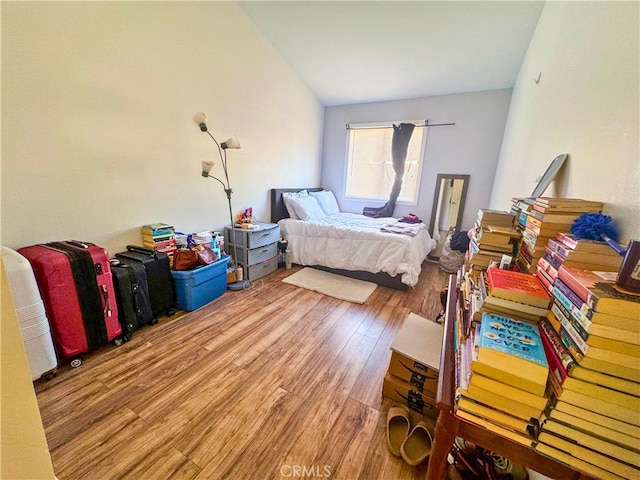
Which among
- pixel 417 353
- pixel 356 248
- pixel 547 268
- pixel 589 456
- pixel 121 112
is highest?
pixel 121 112

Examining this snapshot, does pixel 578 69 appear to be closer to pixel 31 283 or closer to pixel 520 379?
pixel 520 379

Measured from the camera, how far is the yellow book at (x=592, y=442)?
0.48 metres

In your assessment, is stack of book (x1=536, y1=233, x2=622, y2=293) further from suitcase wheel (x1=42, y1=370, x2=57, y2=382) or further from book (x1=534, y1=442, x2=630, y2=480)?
suitcase wheel (x1=42, y1=370, x2=57, y2=382)

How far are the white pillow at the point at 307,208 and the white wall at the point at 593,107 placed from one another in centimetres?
238

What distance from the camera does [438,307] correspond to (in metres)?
2.55

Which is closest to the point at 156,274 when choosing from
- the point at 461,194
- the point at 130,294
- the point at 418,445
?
the point at 130,294

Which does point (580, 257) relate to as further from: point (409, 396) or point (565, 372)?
point (409, 396)

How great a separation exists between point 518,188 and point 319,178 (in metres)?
3.25

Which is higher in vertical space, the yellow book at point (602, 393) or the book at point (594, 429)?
the yellow book at point (602, 393)

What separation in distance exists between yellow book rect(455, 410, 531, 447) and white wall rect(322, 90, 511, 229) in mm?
3770

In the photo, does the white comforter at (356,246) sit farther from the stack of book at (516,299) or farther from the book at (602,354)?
the book at (602,354)

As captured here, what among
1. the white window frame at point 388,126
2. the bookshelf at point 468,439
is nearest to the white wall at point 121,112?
the white window frame at point 388,126

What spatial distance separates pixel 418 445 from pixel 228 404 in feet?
3.25

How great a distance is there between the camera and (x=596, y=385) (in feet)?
1.61
